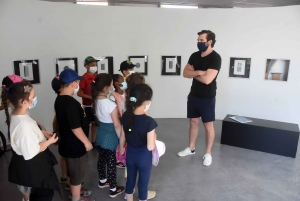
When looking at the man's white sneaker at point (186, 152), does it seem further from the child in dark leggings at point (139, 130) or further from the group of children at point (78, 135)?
the child in dark leggings at point (139, 130)

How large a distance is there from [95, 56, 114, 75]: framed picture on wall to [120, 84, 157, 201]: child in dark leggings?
10.3ft

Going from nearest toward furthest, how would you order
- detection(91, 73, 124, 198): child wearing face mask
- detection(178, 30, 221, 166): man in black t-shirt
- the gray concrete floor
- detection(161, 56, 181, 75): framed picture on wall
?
detection(91, 73, 124, 198): child wearing face mask < the gray concrete floor < detection(178, 30, 221, 166): man in black t-shirt < detection(161, 56, 181, 75): framed picture on wall

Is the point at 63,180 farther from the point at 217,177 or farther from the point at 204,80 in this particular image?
the point at 204,80

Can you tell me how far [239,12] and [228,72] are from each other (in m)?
1.29

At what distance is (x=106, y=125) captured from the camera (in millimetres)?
2941

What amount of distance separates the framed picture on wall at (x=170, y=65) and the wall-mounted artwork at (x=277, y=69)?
1906mm

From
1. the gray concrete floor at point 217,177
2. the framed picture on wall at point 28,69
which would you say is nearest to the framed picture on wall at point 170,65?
the gray concrete floor at point 217,177

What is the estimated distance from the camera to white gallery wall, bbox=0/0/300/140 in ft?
15.8

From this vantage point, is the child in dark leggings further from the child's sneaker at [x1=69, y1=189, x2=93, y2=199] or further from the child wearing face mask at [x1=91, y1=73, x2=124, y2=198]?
the child's sneaker at [x1=69, y1=189, x2=93, y2=199]

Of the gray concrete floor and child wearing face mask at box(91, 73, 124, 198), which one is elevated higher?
child wearing face mask at box(91, 73, 124, 198)

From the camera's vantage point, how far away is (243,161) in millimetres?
4074

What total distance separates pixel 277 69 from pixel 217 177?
10.1 ft

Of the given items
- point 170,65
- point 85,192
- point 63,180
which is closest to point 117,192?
point 85,192

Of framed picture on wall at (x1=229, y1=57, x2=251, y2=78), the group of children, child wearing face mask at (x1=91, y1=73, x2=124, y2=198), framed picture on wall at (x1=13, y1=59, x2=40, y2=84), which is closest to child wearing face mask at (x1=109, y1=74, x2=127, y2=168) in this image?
the group of children
